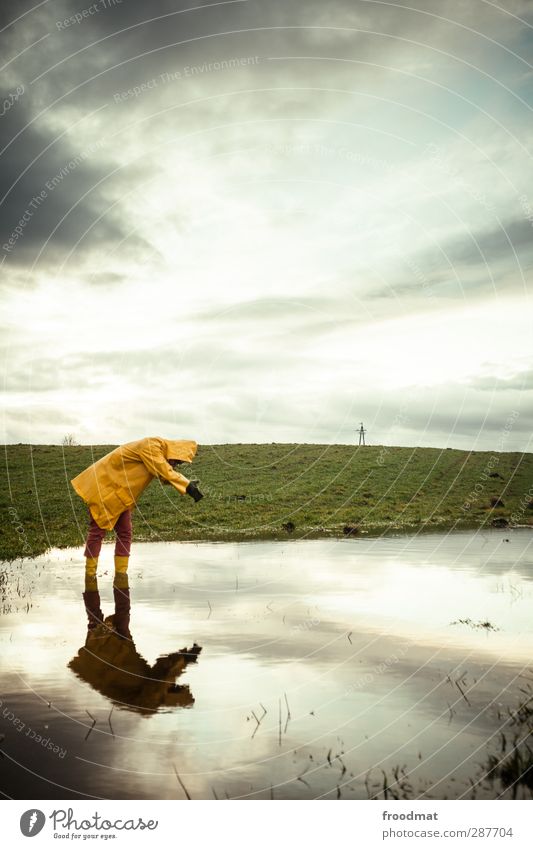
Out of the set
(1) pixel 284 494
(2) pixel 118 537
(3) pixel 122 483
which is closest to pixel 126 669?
(3) pixel 122 483

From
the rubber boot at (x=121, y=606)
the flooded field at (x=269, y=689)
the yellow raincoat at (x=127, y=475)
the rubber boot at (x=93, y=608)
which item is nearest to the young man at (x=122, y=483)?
the yellow raincoat at (x=127, y=475)

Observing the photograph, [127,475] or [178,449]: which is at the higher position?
[178,449]

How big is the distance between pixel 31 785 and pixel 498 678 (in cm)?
477

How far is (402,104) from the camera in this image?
12.9 m

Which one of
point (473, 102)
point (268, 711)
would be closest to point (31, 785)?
point (268, 711)

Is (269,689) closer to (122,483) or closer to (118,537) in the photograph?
(122,483)

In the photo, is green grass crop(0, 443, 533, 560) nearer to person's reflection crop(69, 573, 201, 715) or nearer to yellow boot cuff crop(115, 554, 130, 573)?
yellow boot cuff crop(115, 554, 130, 573)

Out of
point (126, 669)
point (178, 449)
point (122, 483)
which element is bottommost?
point (126, 669)

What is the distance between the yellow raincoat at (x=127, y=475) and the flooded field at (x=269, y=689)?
5.04ft

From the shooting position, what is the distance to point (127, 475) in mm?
13484
